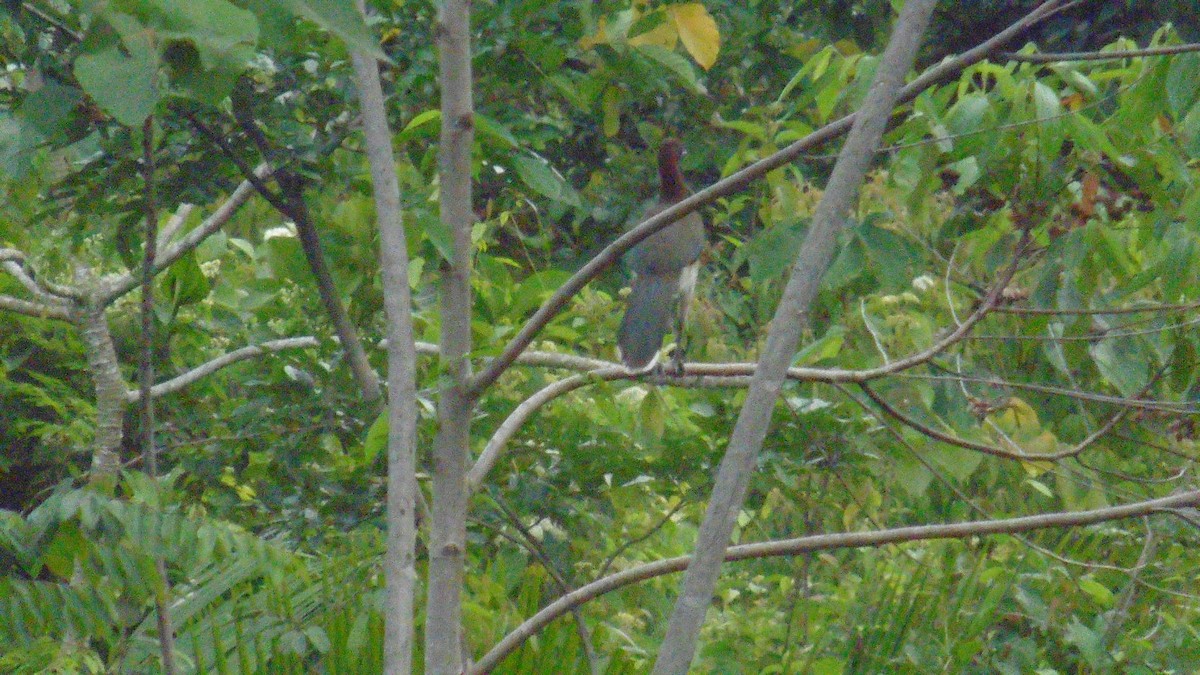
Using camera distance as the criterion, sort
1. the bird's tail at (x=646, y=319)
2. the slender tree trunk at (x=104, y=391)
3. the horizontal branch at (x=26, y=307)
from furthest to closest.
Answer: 1. the bird's tail at (x=646, y=319)
2. the horizontal branch at (x=26, y=307)
3. the slender tree trunk at (x=104, y=391)

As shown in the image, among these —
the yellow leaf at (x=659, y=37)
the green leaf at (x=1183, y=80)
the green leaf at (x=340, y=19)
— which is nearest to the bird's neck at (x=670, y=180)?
the yellow leaf at (x=659, y=37)

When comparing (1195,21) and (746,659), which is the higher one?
(1195,21)

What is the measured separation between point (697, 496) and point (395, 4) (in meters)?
1.40

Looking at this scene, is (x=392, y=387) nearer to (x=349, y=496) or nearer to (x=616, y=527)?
(x=349, y=496)

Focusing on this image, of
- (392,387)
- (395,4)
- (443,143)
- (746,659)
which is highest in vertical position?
(395,4)

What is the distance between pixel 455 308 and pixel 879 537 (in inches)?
27.7

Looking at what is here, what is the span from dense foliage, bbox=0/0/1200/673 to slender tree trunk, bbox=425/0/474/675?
7 cm

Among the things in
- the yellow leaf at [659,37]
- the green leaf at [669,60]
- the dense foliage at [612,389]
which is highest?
the yellow leaf at [659,37]

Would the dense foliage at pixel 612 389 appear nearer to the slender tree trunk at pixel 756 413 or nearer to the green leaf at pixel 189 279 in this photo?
the green leaf at pixel 189 279

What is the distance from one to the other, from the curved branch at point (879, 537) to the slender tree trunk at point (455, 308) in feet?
0.45

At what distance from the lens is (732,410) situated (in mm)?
3016

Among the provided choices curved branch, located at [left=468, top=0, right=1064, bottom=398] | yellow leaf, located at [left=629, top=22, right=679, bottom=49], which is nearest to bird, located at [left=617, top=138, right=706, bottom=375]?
yellow leaf, located at [left=629, top=22, right=679, bottom=49]

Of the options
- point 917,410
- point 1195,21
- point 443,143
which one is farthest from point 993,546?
point 443,143

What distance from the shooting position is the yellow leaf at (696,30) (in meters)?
2.36
